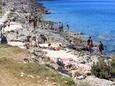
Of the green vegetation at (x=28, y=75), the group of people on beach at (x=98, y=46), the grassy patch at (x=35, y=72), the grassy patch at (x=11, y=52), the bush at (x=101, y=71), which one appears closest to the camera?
the green vegetation at (x=28, y=75)

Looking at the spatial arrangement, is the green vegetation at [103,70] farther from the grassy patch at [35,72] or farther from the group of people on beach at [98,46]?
the group of people on beach at [98,46]

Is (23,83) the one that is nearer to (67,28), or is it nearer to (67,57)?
(67,57)

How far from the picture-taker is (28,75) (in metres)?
18.9

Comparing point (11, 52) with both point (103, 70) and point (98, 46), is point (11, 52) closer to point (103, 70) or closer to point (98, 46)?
point (103, 70)

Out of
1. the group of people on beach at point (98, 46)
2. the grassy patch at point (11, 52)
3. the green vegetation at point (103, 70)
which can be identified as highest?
the grassy patch at point (11, 52)

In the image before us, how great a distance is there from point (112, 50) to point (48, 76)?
30.2 m

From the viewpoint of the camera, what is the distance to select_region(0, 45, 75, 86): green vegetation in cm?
1798

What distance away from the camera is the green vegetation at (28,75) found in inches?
708

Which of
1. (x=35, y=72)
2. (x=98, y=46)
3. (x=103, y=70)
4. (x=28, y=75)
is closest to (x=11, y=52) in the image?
(x=35, y=72)

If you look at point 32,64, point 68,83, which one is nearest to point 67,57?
point 32,64

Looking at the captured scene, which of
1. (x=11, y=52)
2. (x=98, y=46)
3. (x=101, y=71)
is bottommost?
(x=98, y=46)

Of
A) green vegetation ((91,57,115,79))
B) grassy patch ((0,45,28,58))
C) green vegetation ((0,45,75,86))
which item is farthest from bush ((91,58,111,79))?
green vegetation ((0,45,75,86))

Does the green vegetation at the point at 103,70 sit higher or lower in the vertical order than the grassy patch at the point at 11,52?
lower

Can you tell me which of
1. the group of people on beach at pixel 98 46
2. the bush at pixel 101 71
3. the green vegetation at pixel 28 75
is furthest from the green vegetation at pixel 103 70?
the group of people on beach at pixel 98 46
